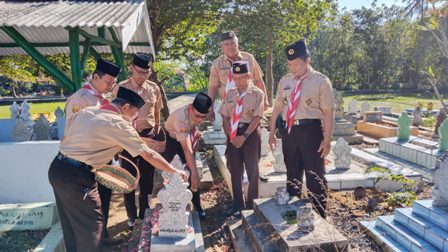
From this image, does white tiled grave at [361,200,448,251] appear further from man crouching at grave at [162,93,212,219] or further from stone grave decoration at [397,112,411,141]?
stone grave decoration at [397,112,411,141]

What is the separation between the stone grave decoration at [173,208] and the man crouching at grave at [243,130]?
0.96 metres

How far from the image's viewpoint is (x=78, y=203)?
9.09ft

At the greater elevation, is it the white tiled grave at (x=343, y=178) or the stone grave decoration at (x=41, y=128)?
the stone grave decoration at (x=41, y=128)

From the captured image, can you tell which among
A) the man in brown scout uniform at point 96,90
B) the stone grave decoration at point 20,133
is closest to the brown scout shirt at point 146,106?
the man in brown scout uniform at point 96,90

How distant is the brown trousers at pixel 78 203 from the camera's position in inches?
107

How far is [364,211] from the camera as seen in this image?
3.97m

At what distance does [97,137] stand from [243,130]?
63.2 inches

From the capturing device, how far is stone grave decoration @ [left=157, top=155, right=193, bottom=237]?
9.66 feet

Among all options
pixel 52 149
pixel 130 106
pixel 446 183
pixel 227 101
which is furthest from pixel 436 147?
pixel 52 149

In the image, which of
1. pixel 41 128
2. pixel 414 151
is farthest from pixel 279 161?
pixel 41 128

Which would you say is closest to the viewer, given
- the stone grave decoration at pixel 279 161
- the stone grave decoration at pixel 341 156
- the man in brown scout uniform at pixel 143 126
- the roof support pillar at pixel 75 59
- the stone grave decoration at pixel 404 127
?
the man in brown scout uniform at pixel 143 126

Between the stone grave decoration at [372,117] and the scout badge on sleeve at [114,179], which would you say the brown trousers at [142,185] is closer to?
the scout badge on sleeve at [114,179]

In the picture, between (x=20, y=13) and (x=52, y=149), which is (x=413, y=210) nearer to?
(x=52, y=149)

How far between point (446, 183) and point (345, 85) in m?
30.2
